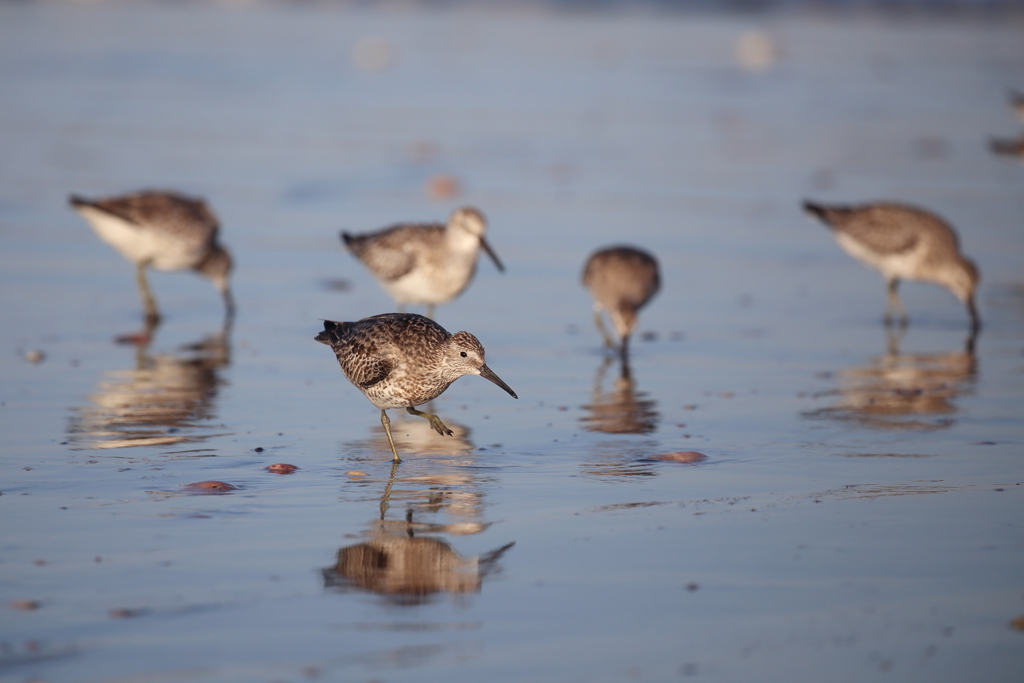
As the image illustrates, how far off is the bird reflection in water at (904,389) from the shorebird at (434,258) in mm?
3070

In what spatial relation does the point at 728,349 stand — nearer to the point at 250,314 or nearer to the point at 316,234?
the point at 250,314

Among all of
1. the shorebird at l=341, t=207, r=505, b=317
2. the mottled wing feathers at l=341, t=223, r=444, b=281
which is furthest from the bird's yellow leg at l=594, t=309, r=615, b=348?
the mottled wing feathers at l=341, t=223, r=444, b=281

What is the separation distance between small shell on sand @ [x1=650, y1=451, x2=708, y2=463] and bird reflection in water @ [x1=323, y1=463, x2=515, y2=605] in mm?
1471

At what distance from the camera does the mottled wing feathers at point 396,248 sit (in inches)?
420

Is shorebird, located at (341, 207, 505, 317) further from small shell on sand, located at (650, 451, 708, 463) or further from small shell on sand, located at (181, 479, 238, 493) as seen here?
small shell on sand, located at (181, 479, 238, 493)

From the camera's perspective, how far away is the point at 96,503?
19.6 ft

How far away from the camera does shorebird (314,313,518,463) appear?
22.9 ft

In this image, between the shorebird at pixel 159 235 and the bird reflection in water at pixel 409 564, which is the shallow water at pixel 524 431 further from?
the shorebird at pixel 159 235

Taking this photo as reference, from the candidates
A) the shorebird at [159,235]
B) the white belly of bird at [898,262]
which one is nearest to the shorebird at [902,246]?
the white belly of bird at [898,262]

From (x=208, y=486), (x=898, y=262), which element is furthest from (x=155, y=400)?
(x=898, y=262)

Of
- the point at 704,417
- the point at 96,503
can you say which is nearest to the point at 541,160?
the point at 704,417

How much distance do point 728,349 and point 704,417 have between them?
202cm

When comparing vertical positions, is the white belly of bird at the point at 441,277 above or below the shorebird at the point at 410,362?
above

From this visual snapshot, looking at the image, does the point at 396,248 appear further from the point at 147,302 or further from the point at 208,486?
the point at 208,486
